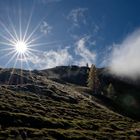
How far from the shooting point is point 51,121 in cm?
8531

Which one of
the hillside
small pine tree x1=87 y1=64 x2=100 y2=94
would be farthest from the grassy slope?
small pine tree x1=87 y1=64 x2=100 y2=94

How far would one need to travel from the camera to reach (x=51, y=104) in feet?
388

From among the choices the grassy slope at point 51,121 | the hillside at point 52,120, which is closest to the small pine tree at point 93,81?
the hillside at point 52,120

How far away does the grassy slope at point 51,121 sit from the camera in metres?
72.0

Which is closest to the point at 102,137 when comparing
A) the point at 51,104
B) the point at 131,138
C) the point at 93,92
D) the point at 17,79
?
the point at 131,138

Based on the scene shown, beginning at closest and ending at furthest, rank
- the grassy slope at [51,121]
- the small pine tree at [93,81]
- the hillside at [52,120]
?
the grassy slope at [51,121] → the hillside at [52,120] → the small pine tree at [93,81]

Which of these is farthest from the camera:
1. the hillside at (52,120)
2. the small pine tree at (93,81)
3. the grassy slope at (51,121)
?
the small pine tree at (93,81)

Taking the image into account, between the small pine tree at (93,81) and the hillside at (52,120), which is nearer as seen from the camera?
the hillside at (52,120)

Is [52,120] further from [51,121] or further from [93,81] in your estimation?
[93,81]

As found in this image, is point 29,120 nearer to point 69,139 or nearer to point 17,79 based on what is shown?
point 69,139

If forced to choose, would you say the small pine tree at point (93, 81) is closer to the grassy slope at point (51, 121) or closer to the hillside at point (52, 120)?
the hillside at point (52, 120)

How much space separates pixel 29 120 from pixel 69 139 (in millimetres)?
14216

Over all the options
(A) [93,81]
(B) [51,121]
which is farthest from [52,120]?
(A) [93,81]

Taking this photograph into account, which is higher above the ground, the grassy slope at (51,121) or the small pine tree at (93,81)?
the small pine tree at (93,81)
